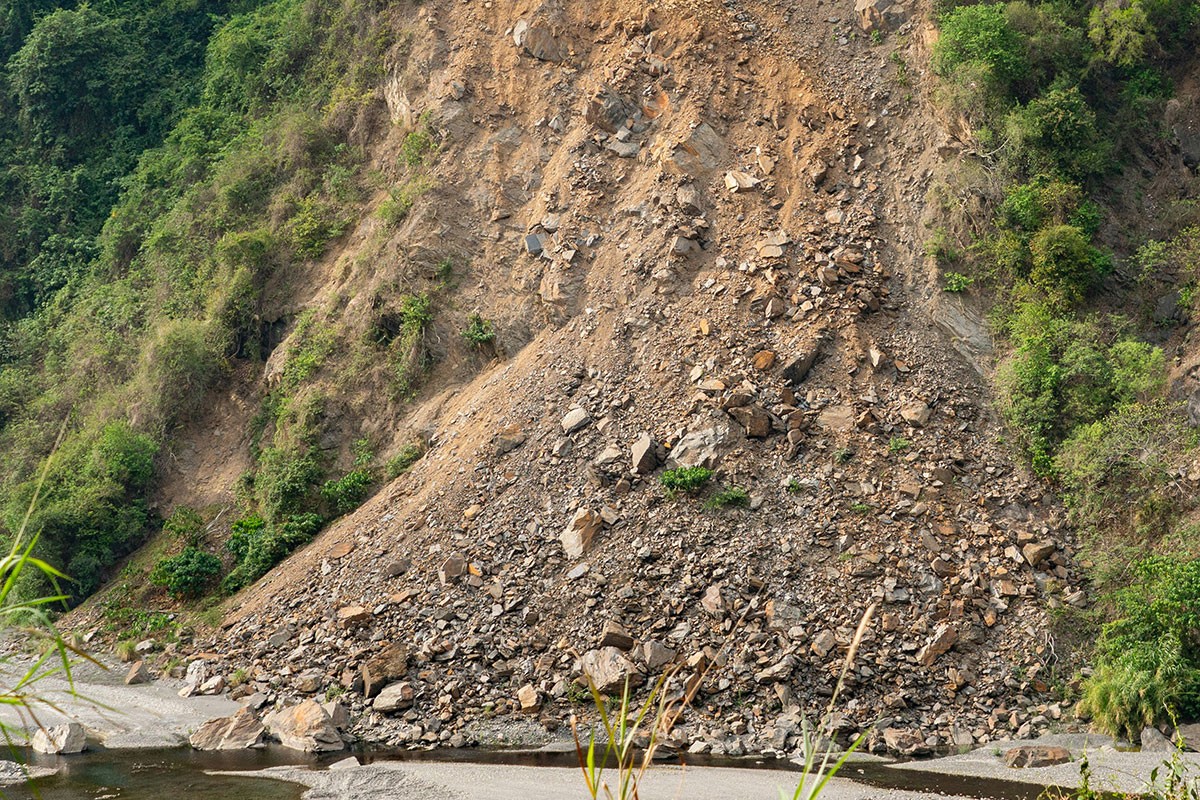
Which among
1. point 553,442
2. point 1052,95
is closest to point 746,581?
point 553,442

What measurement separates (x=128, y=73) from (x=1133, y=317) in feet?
88.2

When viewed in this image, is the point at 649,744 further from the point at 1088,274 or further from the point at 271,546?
the point at 1088,274

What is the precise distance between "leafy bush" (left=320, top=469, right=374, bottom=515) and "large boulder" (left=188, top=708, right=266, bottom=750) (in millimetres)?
5182

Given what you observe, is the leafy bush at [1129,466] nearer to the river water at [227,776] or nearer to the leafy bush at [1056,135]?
the leafy bush at [1056,135]

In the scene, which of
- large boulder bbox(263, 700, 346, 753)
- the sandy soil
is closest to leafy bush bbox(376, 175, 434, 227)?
the sandy soil

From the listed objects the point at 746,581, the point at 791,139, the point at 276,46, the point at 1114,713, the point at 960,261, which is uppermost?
the point at 276,46

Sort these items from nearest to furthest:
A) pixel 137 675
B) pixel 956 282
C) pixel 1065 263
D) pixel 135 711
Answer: pixel 135 711 < pixel 137 675 < pixel 1065 263 < pixel 956 282

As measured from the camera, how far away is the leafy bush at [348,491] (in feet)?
66.2

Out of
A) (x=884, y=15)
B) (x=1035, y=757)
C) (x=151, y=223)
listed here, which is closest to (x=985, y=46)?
(x=884, y=15)

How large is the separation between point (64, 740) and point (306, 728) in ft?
11.0

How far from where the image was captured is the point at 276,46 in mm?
28141

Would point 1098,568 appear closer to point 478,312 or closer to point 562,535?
point 562,535

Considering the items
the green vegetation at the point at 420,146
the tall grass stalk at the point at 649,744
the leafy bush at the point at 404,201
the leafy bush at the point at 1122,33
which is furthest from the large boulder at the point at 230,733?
the leafy bush at the point at 1122,33

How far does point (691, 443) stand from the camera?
17.5 metres
